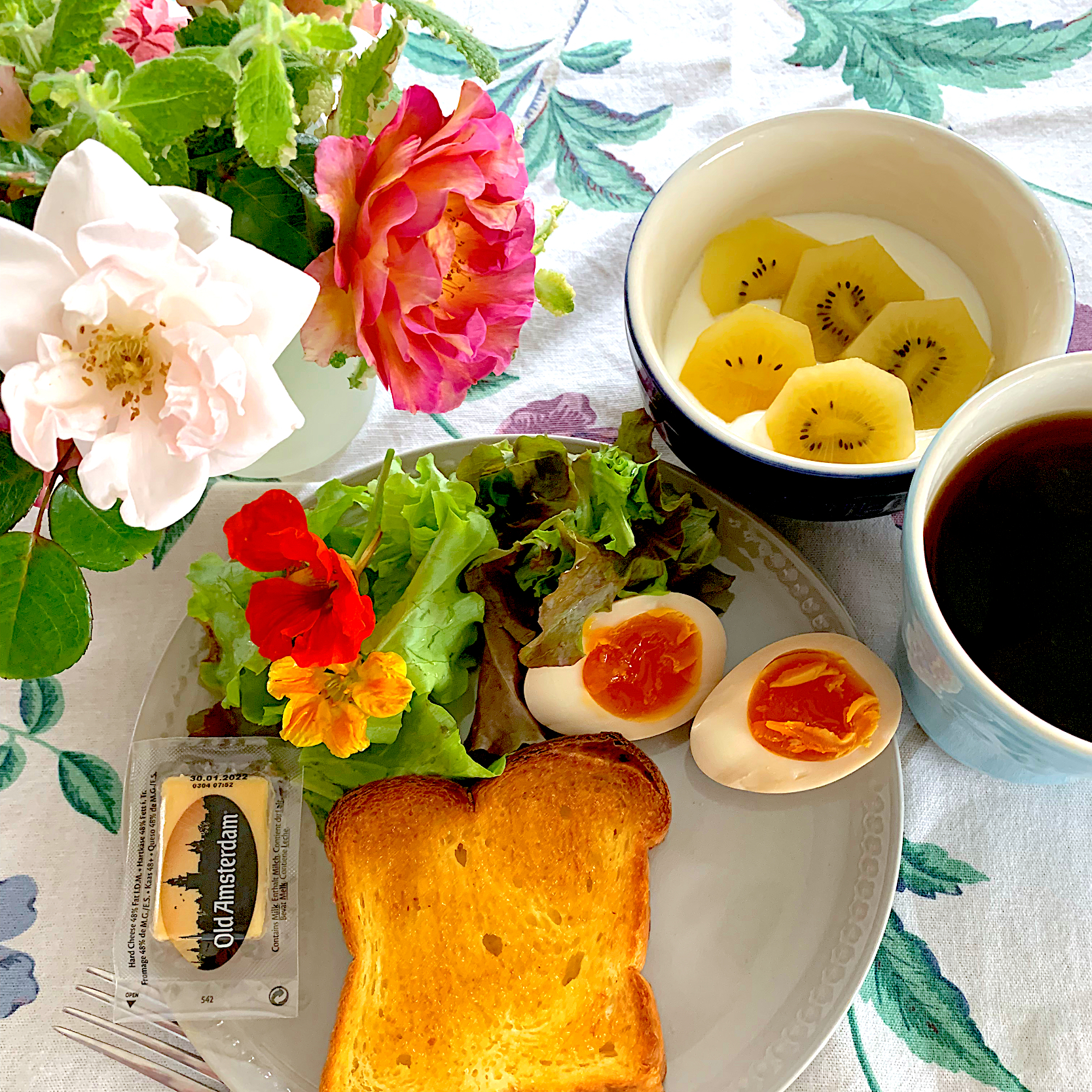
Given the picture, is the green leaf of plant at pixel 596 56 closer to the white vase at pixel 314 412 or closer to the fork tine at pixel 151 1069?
the white vase at pixel 314 412

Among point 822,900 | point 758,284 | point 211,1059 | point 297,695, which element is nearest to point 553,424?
point 758,284

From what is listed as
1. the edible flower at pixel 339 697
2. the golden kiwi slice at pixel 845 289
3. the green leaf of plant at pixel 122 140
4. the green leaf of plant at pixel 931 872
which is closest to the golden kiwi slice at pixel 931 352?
the golden kiwi slice at pixel 845 289

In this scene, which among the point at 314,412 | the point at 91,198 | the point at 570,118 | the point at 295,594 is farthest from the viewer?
the point at 570,118

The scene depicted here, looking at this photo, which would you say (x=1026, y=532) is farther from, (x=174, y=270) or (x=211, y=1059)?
(x=211, y=1059)

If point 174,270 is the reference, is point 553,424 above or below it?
below

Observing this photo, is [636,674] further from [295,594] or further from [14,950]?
[14,950]

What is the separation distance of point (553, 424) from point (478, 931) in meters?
0.48

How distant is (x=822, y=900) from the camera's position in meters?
0.78

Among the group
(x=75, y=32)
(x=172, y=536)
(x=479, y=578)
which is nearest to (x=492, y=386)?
(x=479, y=578)

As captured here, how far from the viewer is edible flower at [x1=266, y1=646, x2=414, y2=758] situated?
680 millimetres

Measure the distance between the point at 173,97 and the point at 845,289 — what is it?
0.59 meters

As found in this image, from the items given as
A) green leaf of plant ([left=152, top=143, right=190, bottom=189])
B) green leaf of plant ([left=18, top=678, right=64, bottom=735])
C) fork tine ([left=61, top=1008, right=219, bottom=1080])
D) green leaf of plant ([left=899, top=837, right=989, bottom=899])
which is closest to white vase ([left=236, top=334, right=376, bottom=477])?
green leaf of plant ([left=152, top=143, right=190, bottom=189])

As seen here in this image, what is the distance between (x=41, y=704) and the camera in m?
0.89

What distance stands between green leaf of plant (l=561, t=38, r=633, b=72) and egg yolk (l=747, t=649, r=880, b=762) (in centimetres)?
68
